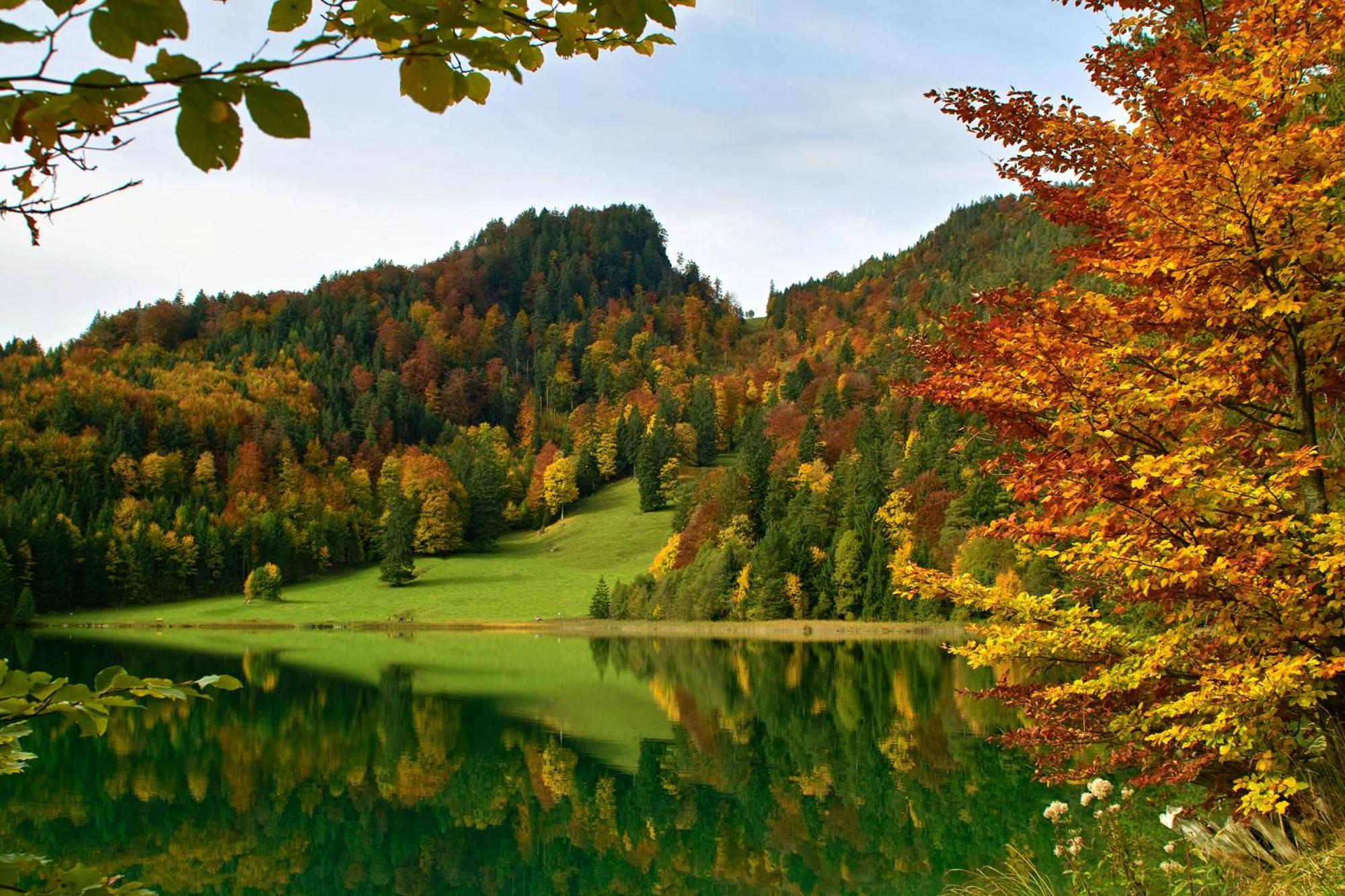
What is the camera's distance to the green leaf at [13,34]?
1254mm

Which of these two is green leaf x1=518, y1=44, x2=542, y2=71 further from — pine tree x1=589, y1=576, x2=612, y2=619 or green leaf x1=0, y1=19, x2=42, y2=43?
pine tree x1=589, y1=576, x2=612, y2=619

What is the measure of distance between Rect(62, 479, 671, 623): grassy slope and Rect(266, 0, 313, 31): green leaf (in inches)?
2727

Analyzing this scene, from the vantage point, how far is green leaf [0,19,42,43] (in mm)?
1254

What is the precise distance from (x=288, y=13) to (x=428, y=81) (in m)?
0.27

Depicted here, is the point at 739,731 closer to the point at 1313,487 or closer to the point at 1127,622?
the point at 1127,622

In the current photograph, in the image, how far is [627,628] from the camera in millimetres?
64062

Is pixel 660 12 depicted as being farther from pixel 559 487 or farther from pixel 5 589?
pixel 559 487

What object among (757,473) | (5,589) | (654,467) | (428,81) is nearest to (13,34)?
(428,81)

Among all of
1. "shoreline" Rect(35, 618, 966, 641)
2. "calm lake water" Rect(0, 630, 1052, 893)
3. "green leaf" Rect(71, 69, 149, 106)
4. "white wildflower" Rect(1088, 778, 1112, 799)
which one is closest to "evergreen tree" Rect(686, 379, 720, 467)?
"shoreline" Rect(35, 618, 966, 641)

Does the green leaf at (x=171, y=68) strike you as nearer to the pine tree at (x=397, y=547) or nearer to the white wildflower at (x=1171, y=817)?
the white wildflower at (x=1171, y=817)

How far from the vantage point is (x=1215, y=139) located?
5648 mm

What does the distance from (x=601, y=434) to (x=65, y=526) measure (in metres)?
62.1

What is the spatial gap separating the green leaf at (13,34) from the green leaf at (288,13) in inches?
17.9

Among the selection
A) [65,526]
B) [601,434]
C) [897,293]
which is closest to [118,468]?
[65,526]
